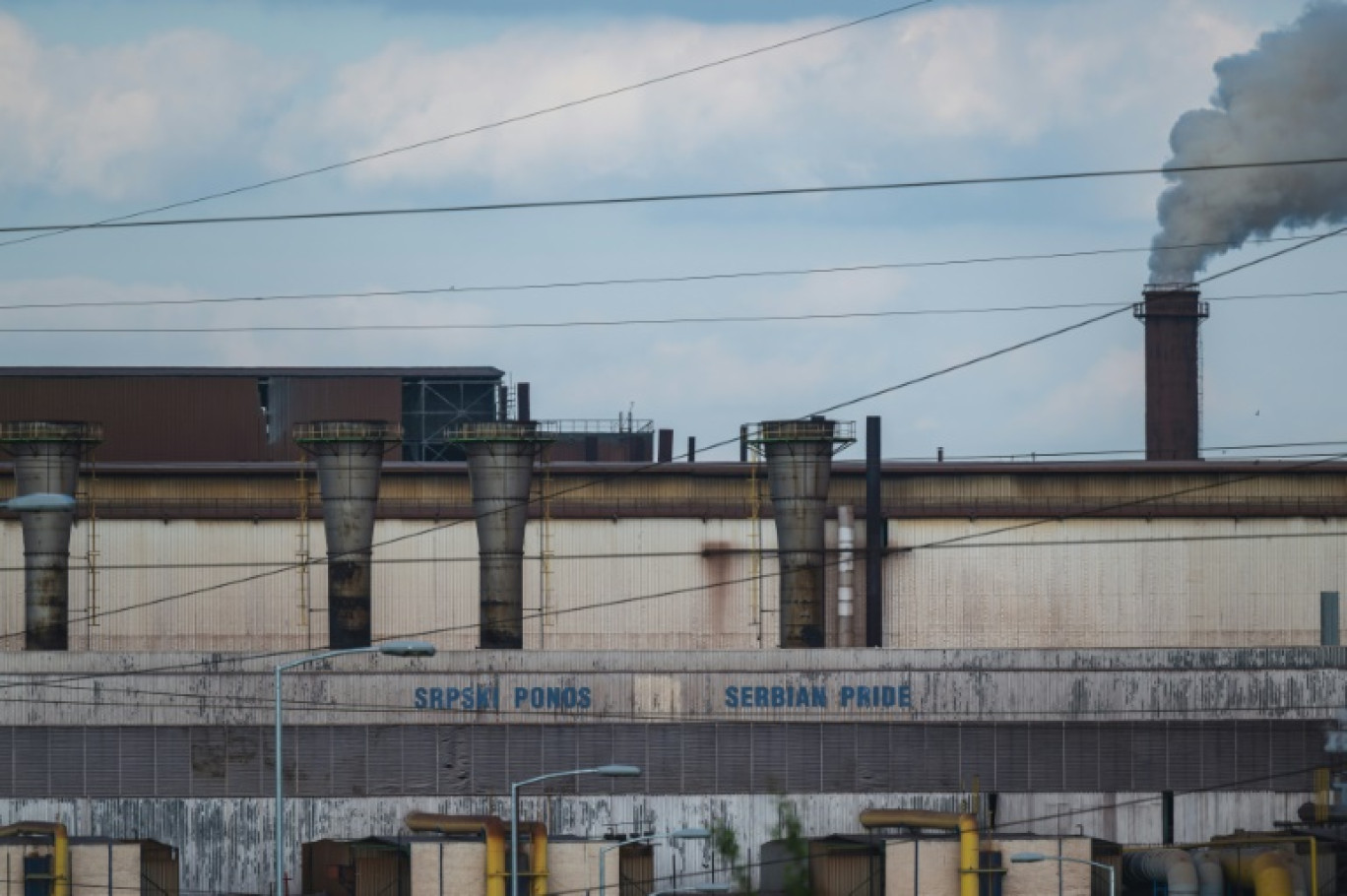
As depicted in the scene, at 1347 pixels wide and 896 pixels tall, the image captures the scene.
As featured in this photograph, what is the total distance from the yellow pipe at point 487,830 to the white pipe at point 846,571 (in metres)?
16.1

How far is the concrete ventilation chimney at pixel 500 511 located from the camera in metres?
53.8

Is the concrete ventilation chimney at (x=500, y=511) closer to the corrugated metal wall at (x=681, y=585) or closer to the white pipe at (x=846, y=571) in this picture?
the corrugated metal wall at (x=681, y=585)

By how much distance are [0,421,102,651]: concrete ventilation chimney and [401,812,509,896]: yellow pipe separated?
14.6 meters

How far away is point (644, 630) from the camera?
5909 cm

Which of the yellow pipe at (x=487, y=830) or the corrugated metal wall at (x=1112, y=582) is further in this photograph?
the corrugated metal wall at (x=1112, y=582)

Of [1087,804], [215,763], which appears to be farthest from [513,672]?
[1087,804]

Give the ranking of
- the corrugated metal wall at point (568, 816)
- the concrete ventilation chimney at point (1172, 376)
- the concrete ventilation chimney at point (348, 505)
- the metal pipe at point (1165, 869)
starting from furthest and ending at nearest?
the concrete ventilation chimney at point (1172, 376) → the concrete ventilation chimney at point (348, 505) → the corrugated metal wall at point (568, 816) → the metal pipe at point (1165, 869)

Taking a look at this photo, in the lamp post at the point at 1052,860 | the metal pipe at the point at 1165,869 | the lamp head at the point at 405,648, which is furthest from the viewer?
the metal pipe at the point at 1165,869

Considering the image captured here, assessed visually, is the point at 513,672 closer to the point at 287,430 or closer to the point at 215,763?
the point at 215,763

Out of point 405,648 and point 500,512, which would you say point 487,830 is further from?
point 405,648

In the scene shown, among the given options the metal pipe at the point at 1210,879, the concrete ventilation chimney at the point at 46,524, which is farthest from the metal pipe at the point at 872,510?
the concrete ventilation chimney at the point at 46,524

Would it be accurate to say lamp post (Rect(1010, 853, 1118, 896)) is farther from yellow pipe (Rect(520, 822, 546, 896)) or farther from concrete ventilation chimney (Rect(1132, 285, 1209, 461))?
concrete ventilation chimney (Rect(1132, 285, 1209, 461))

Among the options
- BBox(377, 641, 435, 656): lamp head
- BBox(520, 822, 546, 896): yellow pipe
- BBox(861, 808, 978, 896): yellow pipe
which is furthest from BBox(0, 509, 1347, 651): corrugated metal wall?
Result: BBox(377, 641, 435, 656): lamp head

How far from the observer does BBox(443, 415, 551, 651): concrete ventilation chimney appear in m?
53.8
